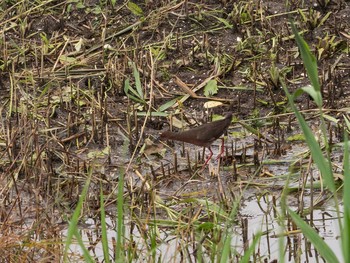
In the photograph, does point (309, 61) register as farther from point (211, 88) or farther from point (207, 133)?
point (211, 88)

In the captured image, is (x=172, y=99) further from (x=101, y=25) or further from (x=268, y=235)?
(x=268, y=235)

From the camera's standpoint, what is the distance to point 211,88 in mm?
6664

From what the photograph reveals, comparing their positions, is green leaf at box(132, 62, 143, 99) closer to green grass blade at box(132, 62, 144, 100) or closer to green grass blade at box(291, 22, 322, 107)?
green grass blade at box(132, 62, 144, 100)

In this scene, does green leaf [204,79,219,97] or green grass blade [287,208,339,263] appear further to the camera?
green leaf [204,79,219,97]

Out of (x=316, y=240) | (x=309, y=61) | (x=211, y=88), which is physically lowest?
(x=316, y=240)

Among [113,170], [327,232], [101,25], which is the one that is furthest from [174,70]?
[327,232]

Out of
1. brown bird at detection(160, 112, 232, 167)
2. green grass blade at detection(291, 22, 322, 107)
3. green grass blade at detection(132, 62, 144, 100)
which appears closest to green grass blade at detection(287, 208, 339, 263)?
green grass blade at detection(291, 22, 322, 107)

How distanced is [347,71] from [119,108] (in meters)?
1.52

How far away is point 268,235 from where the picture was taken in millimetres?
4711

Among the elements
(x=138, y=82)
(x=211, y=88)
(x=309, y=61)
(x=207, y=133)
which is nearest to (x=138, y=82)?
(x=138, y=82)

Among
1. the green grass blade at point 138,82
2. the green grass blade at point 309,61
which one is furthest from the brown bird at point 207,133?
the green grass blade at point 309,61

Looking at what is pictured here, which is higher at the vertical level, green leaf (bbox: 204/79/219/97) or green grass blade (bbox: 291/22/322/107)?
green leaf (bbox: 204/79/219/97)

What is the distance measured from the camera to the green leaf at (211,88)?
664cm

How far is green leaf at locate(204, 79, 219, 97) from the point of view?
261 inches
